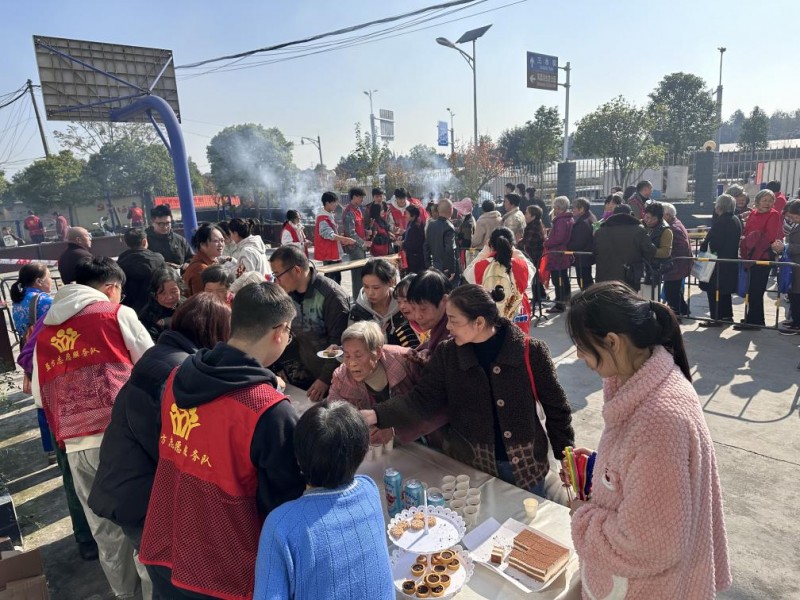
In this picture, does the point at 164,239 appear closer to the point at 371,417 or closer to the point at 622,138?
the point at 371,417

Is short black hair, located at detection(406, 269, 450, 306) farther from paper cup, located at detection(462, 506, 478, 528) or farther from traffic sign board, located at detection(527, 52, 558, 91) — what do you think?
traffic sign board, located at detection(527, 52, 558, 91)

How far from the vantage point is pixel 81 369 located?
289cm

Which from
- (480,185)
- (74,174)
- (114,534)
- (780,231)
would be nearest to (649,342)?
(114,534)

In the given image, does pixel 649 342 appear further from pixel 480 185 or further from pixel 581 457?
pixel 480 185

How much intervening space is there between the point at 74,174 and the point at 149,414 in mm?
39116

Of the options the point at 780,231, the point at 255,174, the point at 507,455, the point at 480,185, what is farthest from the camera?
the point at 255,174

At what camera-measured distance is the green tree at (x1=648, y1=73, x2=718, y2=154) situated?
32344 mm

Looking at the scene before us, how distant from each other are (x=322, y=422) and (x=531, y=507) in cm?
122

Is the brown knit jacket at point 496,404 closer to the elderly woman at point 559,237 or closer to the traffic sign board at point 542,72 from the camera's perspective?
the elderly woman at point 559,237

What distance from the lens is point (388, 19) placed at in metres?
10.3

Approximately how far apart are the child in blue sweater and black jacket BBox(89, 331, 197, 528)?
0.88 metres

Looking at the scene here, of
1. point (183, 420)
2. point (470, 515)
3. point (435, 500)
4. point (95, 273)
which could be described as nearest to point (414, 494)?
point (435, 500)

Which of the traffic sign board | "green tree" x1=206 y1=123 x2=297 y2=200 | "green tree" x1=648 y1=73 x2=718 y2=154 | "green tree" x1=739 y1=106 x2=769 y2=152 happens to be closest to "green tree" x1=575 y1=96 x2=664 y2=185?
the traffic sign board

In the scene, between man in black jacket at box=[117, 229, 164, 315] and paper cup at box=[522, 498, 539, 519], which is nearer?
paper cup at box=[522, 498, 539, 519]
